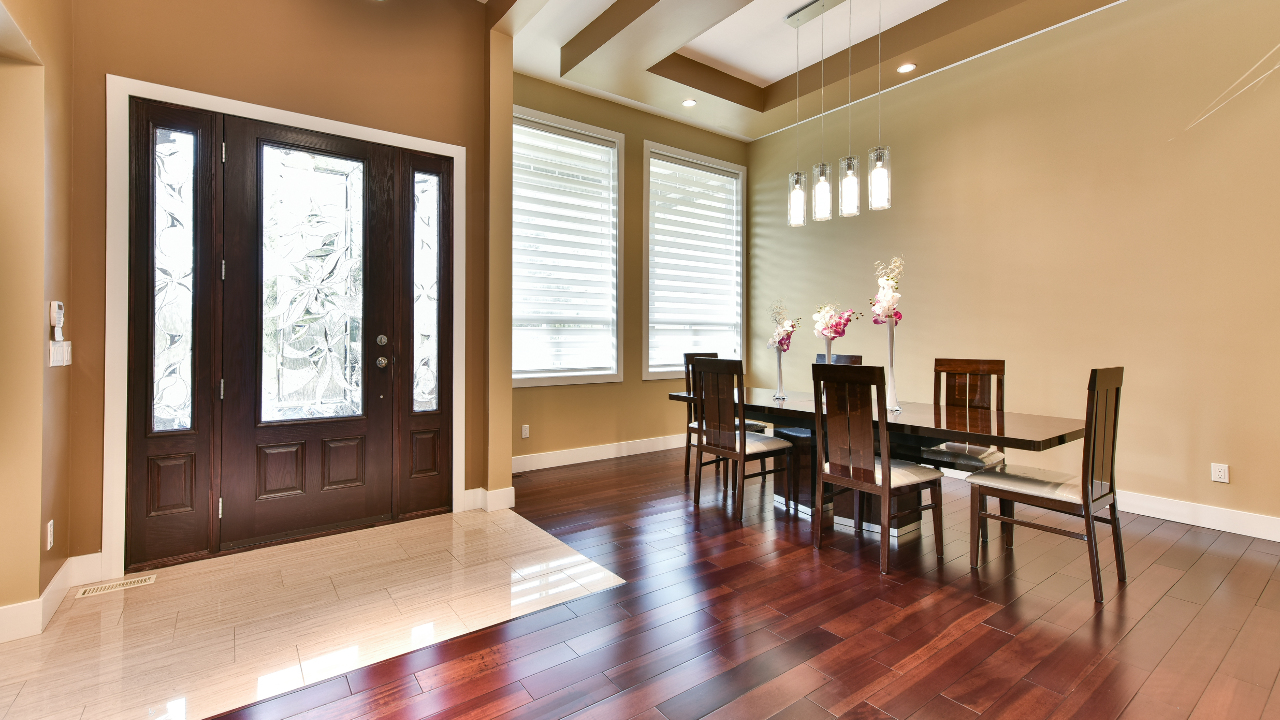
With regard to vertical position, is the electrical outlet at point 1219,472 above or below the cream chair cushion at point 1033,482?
below

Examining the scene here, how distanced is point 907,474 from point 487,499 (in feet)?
8.46

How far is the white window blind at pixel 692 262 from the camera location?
18.8 feet

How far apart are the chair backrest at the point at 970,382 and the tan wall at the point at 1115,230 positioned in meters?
0.93

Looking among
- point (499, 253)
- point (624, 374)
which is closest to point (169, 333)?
point (499, 253)

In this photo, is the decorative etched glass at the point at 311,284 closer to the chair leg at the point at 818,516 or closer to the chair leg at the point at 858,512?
the chair leg at the point at 818,516

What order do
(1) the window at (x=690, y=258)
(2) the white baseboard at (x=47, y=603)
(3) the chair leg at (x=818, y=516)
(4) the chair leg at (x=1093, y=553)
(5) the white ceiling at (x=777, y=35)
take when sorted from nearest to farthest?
(2) the white baseboard at (x=47, y=603) < (4) the chair leg at (x=1093, y=553) < (3) the chair leg at (x=818, y=516) < (5) the white ceiling at (x=777, y=35) < (1) the window at (x=690, y=258)

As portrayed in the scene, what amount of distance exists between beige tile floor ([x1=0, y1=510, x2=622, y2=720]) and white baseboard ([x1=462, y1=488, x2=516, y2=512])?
1.50ft

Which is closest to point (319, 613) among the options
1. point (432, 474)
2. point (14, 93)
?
point (432, 474)

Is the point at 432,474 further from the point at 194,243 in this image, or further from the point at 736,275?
the point at 736,275

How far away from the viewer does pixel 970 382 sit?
367 centimetres

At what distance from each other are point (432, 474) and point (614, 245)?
2.63 metres

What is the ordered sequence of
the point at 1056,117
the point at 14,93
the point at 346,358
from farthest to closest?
the point at 1056,117 → the point at 346,358 → the point at 14,93

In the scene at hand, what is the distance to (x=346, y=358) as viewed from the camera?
345 centimetres

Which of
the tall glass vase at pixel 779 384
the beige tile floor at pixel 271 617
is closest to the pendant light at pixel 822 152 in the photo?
the tall glass vase at pixel 779 384
